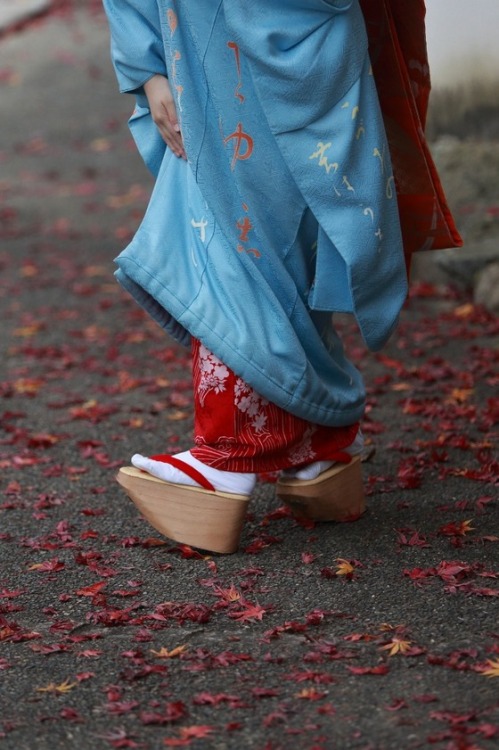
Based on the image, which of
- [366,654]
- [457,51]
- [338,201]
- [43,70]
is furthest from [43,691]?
[43,70]

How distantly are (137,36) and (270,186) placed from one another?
509 mm

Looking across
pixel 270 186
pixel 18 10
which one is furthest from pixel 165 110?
pixel 18 10

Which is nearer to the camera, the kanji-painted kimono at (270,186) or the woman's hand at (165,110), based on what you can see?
the kanji-painted kimono at (270,186)

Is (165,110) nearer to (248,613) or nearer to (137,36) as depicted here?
(137,36)

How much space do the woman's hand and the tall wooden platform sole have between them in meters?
0.83

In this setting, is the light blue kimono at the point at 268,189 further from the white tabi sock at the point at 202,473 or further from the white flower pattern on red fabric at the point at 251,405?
the white tabi sock at the point at 202,473

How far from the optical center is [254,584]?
2.63 m

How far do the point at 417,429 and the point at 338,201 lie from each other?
1459 millimetres

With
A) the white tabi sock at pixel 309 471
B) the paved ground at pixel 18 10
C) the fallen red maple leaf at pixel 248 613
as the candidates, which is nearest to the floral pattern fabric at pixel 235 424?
the white tabi sock at pixel 309 471

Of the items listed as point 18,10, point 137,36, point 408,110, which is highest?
point 18,10

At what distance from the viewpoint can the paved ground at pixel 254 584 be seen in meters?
2.06

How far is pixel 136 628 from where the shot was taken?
2473 millimetres

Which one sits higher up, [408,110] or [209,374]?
[408,110]

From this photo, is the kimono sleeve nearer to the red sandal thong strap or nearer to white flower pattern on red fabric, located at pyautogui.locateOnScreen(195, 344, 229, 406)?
white flower pattern on red fabric, located at pyautogui.locateOnScreen(195, 344, 229, 406)
